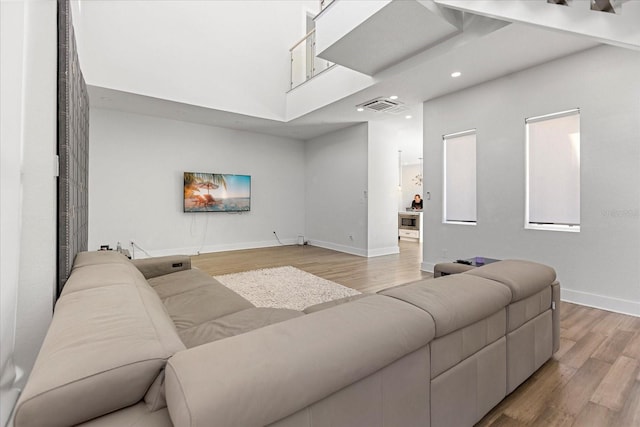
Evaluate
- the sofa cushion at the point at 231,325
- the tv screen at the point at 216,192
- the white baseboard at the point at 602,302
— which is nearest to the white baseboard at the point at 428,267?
the white baseboard at the point at 602,302

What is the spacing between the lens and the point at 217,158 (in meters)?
6.38

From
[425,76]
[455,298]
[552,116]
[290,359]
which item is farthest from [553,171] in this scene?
[290,359]

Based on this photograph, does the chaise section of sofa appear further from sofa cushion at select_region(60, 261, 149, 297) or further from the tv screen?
the tv screen

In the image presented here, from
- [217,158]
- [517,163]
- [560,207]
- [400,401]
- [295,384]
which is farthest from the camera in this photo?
[217,158]

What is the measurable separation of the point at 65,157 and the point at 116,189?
14.3ft

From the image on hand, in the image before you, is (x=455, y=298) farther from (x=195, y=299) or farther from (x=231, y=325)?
(x=195, y=299)

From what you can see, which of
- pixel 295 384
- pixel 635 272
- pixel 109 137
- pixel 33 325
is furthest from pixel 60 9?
pixel 635 272

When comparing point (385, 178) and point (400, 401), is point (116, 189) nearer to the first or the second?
point (385, 178)

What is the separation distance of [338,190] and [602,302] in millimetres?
4636

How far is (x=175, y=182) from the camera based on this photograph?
593 centimetres

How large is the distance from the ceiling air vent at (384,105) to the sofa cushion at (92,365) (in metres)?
4.45

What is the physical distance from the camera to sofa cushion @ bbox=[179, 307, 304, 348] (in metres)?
1.43

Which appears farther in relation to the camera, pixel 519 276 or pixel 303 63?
pixel 303 63

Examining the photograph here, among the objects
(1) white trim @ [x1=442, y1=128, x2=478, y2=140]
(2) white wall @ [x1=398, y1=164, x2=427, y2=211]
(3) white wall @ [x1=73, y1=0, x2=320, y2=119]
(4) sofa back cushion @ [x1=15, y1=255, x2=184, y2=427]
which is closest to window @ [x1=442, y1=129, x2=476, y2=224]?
(1) white trim @ [x1=442, y1=128, x2=478, y2=140]
